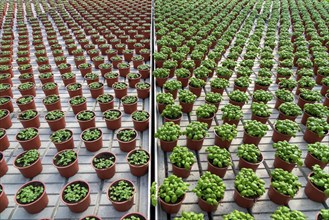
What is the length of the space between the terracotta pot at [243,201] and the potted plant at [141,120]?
9.54 feet

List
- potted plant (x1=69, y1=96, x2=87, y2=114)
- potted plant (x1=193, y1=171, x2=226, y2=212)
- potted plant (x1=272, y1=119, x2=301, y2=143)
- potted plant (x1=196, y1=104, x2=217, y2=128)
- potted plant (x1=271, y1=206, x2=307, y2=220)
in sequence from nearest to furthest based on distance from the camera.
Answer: potted plant (x1=271, y1=206, x2=307, y2=220) → potted plant (x1=193, y1=171, x2=226, y2=212) → potted plant (x1=272, y1=119, x2=301, y2=143) → potted plant (x1=196, y1=104, x2=217, y2=128) → potted plant (x1=69, y1=96, x2=87, y2=114)

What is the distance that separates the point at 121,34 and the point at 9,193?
9.21 metres

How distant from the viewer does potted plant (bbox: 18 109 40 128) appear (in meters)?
6.31

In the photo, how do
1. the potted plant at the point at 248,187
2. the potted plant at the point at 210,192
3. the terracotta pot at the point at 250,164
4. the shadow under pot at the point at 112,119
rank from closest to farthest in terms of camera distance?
the potted plant at the point at 210,192 < the potted plant at the point at 248,187 < the terracotta pot at the point at 250,164 < the shadow under pot at the point at 112,119

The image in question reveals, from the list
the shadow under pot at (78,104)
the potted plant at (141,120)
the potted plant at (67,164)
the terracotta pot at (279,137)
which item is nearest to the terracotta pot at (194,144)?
the potted plant at (141,120)

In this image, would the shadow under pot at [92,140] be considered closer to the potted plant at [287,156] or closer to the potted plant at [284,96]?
the potted plant at [287,156]

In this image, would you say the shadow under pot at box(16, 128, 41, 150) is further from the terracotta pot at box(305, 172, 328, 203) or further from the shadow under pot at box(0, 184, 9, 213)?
the terracotta pot at box(305, 172, 328, 203)

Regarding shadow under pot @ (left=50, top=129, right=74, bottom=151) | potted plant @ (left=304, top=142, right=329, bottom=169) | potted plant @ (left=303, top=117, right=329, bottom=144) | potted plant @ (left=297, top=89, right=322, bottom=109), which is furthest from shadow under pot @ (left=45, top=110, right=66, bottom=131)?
potted plant @ (left=297, top=89, right=322, bottom=109)

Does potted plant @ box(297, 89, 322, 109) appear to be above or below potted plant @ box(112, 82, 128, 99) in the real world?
above

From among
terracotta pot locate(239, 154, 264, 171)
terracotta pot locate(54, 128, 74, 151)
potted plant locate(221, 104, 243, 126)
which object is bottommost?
terracotta pot locate(54, 128, 74, 151)

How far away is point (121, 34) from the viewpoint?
1205 centimetres

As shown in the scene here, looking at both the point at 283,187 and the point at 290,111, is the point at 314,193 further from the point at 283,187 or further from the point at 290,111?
the point at 290,111

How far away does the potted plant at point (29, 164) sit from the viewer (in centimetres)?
500

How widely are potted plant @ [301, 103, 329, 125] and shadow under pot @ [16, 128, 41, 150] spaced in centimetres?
710
